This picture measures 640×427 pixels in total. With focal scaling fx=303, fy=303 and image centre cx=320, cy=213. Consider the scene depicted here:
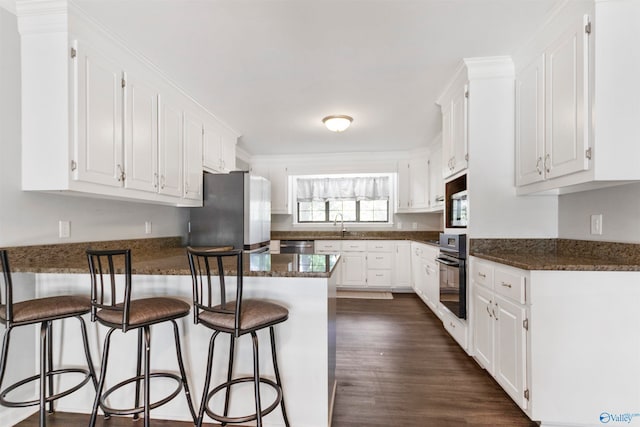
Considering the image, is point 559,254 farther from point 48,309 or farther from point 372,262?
point 48,309

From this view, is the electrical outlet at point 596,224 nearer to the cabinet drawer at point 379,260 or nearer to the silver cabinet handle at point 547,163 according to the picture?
the silver cabinet handle at point 547,163

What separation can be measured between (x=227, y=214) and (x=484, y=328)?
2.55 metres

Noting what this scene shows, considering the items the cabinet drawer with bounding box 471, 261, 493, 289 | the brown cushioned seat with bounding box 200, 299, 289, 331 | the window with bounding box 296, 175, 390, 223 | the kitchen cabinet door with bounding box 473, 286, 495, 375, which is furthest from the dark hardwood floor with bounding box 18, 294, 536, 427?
the window with bounding box 296, 175, 390, 223

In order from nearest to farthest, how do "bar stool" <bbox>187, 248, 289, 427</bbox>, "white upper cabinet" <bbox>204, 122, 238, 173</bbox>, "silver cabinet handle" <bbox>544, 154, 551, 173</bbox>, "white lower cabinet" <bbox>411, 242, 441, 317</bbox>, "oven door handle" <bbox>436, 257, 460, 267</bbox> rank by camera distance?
"bar stool" <bbox>187, 248, 289, 427</bbox> < "silver cabinet handle" <bbox>544, 154, 551, 173</bbox> < "oven door handle" <bbox>436, 257, 460, 267</bbox> < "white upper cabinet" <bbox>204, 122, 238, 173</bbox> < "white lower cabinet" <bbox>411, 242, 441, 317</bbox>

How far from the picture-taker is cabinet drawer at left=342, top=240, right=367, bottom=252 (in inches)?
197

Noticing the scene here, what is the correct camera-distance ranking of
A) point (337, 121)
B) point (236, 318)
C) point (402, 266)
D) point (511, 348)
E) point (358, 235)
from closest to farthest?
1. point (236, 318)
2. point (511, 348)
3. point (337, 121)
4. point (402, 266)
5. point (358, 235)

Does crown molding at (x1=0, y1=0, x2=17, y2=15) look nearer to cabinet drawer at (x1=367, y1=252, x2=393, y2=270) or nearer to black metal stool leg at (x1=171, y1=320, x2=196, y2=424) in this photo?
black metal stool leg at (x1=171, y1=320, x2=196, y2=424)

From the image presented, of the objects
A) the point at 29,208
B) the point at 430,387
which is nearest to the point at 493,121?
the point at 430,387

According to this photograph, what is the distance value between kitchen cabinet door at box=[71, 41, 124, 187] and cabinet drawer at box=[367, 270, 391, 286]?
12.5 ft

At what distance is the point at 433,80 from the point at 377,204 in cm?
325

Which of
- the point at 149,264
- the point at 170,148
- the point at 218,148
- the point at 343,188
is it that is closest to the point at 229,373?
the point at 149,264

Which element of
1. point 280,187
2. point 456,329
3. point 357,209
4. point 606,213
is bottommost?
point 456,329

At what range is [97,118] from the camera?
1.89 meters

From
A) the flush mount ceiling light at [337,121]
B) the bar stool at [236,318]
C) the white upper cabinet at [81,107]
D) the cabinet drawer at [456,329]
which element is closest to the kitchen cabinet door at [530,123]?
the cabinet drawer at [456,329]
